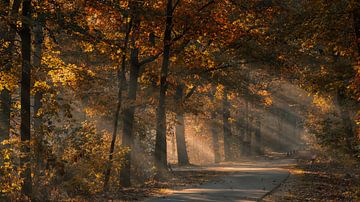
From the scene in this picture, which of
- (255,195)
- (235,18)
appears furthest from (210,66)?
(255,195)

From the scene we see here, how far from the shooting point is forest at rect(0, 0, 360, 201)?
45.8 ft

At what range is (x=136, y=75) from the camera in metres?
22.6

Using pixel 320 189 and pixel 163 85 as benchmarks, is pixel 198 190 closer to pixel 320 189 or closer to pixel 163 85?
pixel 320 189

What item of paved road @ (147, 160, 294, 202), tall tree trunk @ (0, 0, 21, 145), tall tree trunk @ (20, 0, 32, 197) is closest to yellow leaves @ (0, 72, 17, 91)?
tall tree trunk @ (0, 0, 21, 145)

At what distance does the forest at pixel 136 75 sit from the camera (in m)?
13.9

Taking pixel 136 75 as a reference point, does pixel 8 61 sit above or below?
below

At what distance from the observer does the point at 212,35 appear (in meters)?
21.9

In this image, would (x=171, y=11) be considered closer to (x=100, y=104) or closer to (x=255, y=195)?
(x=100, y=104)

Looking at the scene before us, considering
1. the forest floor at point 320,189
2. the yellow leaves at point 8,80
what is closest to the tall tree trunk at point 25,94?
the yellow leaves at point 8,80

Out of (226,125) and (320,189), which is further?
(226,125)

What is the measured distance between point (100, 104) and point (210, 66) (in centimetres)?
687

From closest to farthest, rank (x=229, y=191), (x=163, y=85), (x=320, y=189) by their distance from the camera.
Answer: (x=229, y=191), (x=320, y=189), (x=163, y=85)

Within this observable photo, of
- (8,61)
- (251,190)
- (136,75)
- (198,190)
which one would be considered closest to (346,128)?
(251,190)

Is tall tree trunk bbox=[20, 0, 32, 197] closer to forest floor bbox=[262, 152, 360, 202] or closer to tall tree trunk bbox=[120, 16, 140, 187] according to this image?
forest floor bbox=[262, 152, 360, 202]
